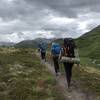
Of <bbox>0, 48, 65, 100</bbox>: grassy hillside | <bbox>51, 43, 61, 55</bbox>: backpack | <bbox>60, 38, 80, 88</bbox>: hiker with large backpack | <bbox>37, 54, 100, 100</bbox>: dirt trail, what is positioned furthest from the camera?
<bbox>51, 43, 61, 55</bbox>: backpack

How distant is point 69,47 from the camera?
22.7 meters

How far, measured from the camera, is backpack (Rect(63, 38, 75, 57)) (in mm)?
22562

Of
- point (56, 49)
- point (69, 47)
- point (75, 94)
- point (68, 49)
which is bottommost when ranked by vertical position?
point (75, 94)

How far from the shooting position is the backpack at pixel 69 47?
2256cm

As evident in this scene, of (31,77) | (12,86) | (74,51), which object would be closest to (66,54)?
(74,51)

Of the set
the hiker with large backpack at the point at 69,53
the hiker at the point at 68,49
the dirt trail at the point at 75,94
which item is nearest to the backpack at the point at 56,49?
the dirt trail at the point at 75,94

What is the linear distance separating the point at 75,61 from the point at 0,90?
5687 mm

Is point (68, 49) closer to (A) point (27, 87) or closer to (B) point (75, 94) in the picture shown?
(B) point (75, 94)

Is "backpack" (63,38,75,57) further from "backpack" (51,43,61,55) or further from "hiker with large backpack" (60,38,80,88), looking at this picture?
"backpack" (51,43,61,55)

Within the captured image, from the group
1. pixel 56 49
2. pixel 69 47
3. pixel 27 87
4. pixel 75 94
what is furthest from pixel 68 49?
pixel 56 49

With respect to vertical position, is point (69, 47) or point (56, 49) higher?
point (69, 47)

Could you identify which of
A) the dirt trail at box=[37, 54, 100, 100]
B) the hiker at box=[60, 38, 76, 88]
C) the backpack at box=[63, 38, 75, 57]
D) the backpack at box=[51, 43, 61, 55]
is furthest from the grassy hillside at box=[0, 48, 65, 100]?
the backpack at box=[63, 38, 75, 57]

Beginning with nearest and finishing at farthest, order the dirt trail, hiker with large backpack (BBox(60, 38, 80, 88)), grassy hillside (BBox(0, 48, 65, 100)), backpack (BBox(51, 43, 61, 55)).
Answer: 1. the dirt trail
2. grassy hillside (BBox(0, 48, 65, 100))
3. hiker with large backpack (BBox(60, 38, 80, 88))
4. backpack (BBox(51, 43, 61, 55))

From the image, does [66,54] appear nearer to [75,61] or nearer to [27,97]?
[75,61]
